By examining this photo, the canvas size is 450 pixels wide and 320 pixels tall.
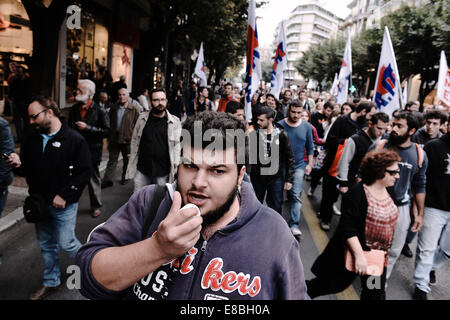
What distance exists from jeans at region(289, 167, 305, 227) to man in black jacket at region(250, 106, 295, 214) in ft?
1.16

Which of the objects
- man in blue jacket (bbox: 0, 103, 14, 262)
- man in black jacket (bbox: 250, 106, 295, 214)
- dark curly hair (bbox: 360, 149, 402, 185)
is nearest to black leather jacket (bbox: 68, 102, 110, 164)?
man in blue jacket (bbox: 0, 103, 14, 262)

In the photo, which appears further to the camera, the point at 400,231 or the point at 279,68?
the point at 279,68

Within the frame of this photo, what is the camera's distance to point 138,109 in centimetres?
683

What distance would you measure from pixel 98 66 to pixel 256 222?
566 inches

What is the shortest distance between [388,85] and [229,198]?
16.7 feet

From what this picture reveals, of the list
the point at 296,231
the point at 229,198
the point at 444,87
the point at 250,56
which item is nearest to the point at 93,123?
the point at 250,56

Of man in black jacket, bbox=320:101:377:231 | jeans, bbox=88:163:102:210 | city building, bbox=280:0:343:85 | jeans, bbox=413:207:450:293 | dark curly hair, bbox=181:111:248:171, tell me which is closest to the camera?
dark curly hair, bbox=181:111:248:171

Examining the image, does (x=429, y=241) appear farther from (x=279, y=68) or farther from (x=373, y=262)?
(x=279, y=68)

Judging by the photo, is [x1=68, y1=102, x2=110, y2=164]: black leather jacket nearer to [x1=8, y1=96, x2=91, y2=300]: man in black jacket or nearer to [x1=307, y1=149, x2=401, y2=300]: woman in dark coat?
[x1=8, y1=96, x2=91, y2=300]: man in black jacket

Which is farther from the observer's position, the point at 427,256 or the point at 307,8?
the point at 307,8

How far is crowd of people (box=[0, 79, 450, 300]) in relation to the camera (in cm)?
132

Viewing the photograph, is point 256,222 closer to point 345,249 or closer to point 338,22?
point 345,249

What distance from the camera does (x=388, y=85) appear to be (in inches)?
219
